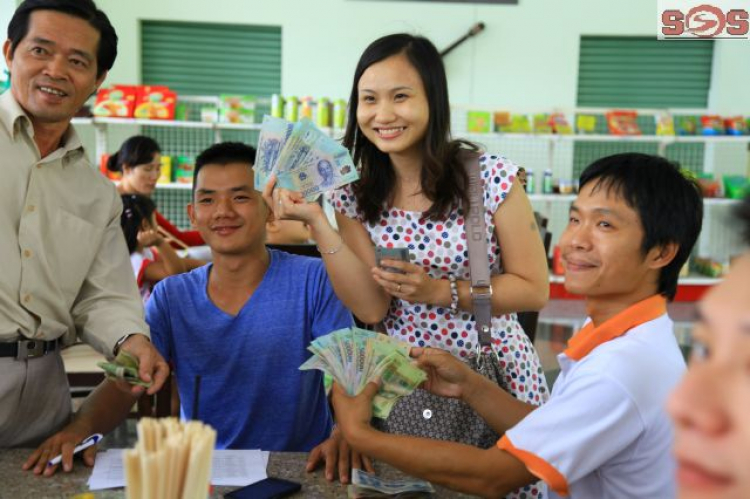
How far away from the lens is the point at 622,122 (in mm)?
7879

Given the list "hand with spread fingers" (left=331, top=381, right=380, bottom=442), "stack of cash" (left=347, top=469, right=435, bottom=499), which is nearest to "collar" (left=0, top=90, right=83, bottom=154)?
"hand with spread fingers" (left=331, top=381, right=380, bottom=442)

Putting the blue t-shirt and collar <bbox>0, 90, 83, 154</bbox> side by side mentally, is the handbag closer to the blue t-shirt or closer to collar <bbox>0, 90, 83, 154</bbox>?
the blue t-shirt

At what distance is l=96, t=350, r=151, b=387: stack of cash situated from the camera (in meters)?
1.65

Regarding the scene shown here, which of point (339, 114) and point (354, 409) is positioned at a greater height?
point (339, 114)

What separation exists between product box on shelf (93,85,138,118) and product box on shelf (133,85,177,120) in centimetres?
7

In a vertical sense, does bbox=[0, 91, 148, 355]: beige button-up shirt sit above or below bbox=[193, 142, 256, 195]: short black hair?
below

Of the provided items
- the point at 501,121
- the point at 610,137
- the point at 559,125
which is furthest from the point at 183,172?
the point at 610,137

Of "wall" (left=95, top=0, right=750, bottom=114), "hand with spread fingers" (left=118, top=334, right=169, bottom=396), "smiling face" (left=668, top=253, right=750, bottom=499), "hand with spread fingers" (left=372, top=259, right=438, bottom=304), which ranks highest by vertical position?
"wall" (left=95, top=0, right=750, bottom=114)

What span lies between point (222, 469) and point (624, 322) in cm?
84

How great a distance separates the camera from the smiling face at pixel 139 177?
5262 mm

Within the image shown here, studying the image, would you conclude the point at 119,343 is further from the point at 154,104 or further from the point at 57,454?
the point at 154,104

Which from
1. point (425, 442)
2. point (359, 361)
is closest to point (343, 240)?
point (359, 361)

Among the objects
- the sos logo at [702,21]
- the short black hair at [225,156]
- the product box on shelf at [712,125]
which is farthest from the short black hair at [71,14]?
the product box on shelf at [712,125]

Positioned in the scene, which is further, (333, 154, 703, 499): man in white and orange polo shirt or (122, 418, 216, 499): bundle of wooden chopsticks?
(333, 154, 703, 499): man in white and orange polo shirt
